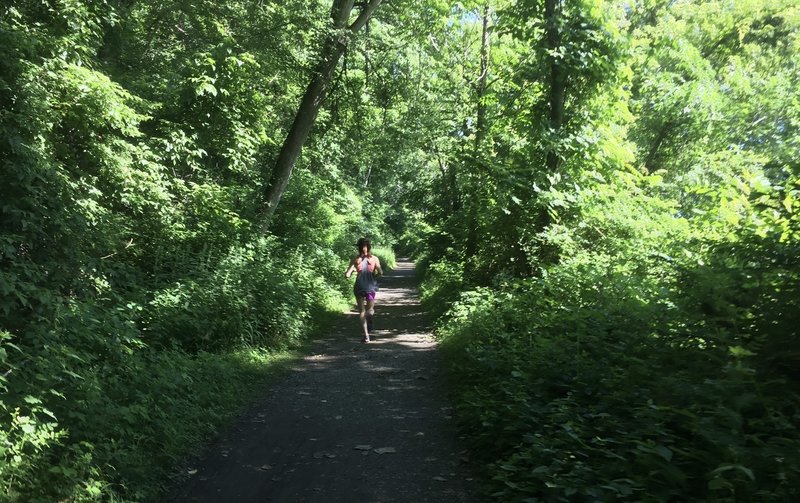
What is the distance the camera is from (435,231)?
61.9ft

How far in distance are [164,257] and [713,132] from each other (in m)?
20.3

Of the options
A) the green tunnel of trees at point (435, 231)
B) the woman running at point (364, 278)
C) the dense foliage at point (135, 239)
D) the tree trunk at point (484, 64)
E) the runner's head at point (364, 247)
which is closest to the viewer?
the green tunnel of trees at point (435, 231)

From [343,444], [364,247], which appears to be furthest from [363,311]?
[343,444]

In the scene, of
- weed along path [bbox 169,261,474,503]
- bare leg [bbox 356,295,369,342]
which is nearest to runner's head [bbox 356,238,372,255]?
bare leg [bbox 356,295,369,342]

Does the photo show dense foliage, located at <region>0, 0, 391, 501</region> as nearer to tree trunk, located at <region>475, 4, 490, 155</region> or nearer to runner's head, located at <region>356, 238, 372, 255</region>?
runner's head, located at <region>356, 238, 372, 255</region>

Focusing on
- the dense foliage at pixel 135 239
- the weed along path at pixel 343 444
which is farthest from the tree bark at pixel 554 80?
the dense foliage at pixel 135 239

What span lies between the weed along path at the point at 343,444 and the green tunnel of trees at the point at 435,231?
0.34 meters

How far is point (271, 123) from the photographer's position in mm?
14898

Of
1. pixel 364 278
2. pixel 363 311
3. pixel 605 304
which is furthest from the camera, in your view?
pixel 363 311

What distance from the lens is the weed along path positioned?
4.13m

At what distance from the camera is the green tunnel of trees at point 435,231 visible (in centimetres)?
→ 351

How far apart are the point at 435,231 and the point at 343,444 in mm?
14148

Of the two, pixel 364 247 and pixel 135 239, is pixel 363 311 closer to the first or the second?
pixel 364 247

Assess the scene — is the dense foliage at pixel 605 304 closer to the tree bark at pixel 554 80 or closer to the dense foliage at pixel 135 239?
the tree bark at pixel 554 80
